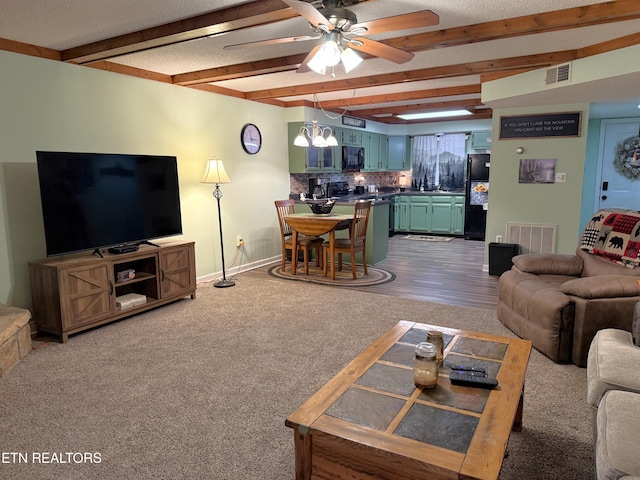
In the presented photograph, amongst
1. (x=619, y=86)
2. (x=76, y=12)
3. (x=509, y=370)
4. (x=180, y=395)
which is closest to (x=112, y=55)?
(x=76, y=12)

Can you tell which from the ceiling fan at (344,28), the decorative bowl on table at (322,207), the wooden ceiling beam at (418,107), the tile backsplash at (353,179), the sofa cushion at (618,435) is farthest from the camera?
the tile backsplash at (353,179)

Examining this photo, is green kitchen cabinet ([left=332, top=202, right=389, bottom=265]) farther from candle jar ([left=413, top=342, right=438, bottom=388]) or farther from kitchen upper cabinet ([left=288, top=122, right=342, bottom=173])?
candle jar ([left=413, top=342, right=438, bottom=388])

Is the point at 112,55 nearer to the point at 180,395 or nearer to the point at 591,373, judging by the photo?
the point at 180,395

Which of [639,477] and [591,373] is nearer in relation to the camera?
[639,477]

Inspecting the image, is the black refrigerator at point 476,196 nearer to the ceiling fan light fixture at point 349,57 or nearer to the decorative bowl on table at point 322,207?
the decorative bowl on table at point 322,207

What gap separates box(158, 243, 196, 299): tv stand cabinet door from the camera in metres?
4.21

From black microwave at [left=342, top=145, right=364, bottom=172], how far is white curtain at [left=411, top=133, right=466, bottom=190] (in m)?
2.01

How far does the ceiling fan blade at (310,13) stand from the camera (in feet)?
6.27

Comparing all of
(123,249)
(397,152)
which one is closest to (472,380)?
(123,249)

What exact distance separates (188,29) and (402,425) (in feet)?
9.33

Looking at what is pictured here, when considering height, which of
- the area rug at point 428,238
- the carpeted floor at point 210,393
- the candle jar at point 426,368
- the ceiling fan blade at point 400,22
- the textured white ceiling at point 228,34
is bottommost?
the carpeted floor at point 210,393

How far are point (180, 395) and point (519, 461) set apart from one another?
1.86m

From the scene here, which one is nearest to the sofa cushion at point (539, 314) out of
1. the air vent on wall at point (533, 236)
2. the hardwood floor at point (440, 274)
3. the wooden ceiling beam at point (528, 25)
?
the hardwood floor at point (440, 274)

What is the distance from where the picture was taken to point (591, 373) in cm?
209
